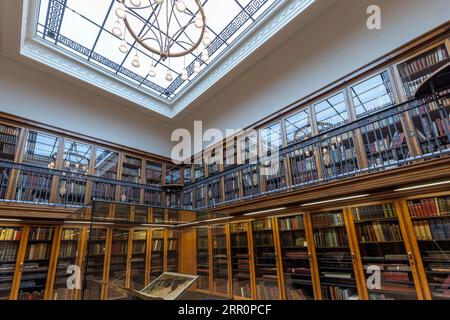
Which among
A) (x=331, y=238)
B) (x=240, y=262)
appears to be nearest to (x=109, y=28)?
(x=240, y=262)

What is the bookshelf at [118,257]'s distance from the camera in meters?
2.82

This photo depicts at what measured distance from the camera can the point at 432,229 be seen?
336 cm

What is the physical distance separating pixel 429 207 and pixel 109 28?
6962 mm

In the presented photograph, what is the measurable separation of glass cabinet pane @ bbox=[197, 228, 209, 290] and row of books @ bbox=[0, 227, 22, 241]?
409cm

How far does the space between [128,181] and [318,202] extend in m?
5.32

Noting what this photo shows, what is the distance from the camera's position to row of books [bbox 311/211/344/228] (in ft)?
13.8

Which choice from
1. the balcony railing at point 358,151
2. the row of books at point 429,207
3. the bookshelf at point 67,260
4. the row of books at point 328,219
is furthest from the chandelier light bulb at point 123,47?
the row of books at point 429,207

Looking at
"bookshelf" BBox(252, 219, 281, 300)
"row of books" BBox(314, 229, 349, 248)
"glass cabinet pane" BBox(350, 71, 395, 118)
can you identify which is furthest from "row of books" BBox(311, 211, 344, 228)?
"glass cabinet pane" BBox(350, 71, 395, 118)

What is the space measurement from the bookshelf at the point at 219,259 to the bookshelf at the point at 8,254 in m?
4.19

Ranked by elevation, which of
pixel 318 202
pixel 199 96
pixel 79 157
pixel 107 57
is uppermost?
pixel 107 57

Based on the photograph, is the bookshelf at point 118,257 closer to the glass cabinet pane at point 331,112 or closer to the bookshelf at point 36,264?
the bookshelf at point 36,264

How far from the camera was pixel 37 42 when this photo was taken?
561cm
